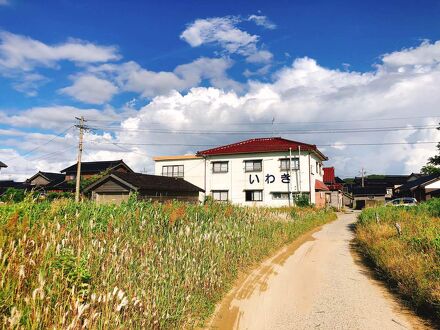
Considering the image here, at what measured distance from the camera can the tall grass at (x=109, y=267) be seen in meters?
3.25

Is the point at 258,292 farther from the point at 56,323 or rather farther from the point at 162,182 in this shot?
the point at 162,182

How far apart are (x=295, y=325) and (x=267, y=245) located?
21.3 feet

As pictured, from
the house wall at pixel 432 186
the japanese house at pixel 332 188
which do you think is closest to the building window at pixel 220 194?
the japanese house at pixel 332 188

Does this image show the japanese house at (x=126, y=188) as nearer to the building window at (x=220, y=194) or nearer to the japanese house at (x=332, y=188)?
the building window at (x=220, y=194)

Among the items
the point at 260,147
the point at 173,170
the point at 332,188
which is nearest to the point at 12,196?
the point at 260,147

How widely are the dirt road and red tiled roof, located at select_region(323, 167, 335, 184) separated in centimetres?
4123

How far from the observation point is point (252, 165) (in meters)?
37.0

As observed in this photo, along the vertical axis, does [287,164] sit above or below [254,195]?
above

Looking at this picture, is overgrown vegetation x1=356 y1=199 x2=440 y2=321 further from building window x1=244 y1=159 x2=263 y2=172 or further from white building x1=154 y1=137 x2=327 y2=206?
building window x1=244 y1=159 x2=263 y2=172

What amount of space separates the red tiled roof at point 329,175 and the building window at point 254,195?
60.6ft

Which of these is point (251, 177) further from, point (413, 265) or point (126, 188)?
point (413, 265)

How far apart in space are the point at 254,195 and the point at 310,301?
97.5ft

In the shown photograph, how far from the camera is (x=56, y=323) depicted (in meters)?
3.17

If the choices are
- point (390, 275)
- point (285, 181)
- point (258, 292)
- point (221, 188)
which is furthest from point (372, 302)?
point (221, 188)
